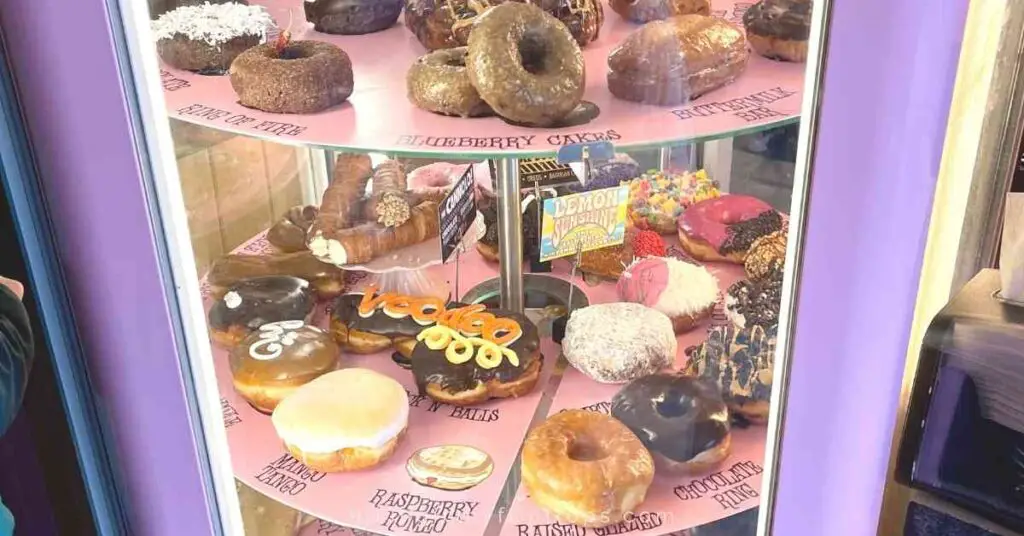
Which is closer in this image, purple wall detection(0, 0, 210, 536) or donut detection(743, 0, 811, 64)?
purple wall detection(0, 0, 210, 536)

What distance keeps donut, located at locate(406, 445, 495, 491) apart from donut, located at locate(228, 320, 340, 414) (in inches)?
9.0

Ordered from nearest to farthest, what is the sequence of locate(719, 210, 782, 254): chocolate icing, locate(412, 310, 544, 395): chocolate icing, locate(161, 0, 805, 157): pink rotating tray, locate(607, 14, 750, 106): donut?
locate(161, 0, 805, 157): pink rotating tray, locate(607, 14, 750, 106): donut, locate(412, 310, 544, 395): chocolate icing, locate(719, 210, 782, 254): chocolate icing

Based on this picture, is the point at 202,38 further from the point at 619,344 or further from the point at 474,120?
the point at 619,344

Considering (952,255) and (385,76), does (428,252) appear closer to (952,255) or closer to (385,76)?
(385,76)

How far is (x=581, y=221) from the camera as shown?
55.1 inches

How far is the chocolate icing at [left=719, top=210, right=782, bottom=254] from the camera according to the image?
5.44 feet

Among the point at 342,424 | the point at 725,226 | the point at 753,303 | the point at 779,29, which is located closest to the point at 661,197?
the point at 725,226

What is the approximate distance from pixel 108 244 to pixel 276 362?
448 millimetres

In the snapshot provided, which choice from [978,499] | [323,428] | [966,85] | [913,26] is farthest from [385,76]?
[978,499]

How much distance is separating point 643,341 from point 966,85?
78 cm

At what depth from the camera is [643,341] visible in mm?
1466

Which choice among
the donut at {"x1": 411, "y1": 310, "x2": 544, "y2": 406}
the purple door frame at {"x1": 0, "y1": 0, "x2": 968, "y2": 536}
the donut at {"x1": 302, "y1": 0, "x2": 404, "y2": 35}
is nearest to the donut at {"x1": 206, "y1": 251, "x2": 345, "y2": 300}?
the donut at {"x1": 411, "y1": 310, "x2": 544, "y2": 406}

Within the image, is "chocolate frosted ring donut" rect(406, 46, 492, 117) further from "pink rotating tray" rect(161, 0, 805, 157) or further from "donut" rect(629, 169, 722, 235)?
"donut" rect(629, 169, 722, 235)

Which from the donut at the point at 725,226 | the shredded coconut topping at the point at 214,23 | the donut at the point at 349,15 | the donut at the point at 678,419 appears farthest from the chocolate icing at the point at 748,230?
the shredded coconut topping at the point at 214,23
